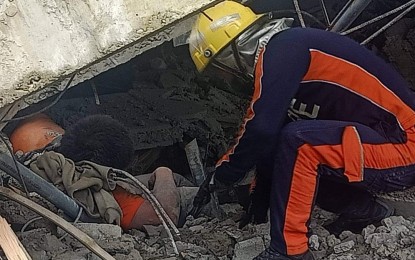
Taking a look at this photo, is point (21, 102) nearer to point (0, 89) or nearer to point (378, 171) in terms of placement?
point (0, 89)

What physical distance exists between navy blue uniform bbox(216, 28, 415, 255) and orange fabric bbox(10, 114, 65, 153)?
67.5 inches

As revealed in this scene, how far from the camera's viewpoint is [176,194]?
16.4 ft

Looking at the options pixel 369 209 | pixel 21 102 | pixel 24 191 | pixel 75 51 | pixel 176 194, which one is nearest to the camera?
pixel 75 51

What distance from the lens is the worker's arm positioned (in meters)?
4.75

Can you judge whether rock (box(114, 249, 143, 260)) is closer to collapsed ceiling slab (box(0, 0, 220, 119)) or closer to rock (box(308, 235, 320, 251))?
rock (box(308, 235, 320, 251))

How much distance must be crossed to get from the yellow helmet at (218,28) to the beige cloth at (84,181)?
961mm

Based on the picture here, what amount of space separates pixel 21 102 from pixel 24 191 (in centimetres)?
67

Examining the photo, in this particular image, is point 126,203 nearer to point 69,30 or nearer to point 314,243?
point 314,243

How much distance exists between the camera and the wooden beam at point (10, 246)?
3.16m

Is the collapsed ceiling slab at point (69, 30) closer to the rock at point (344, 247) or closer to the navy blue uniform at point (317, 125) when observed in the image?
the navy blue uniform at point (317, 125)

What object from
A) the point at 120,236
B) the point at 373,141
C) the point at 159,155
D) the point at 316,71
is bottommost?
the point at 159,155

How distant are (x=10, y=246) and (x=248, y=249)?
4.82ft

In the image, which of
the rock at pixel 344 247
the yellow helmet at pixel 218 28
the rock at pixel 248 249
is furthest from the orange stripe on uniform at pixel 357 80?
the rock at pixel 248 249

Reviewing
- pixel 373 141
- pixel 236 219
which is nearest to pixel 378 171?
pixel 373 141
